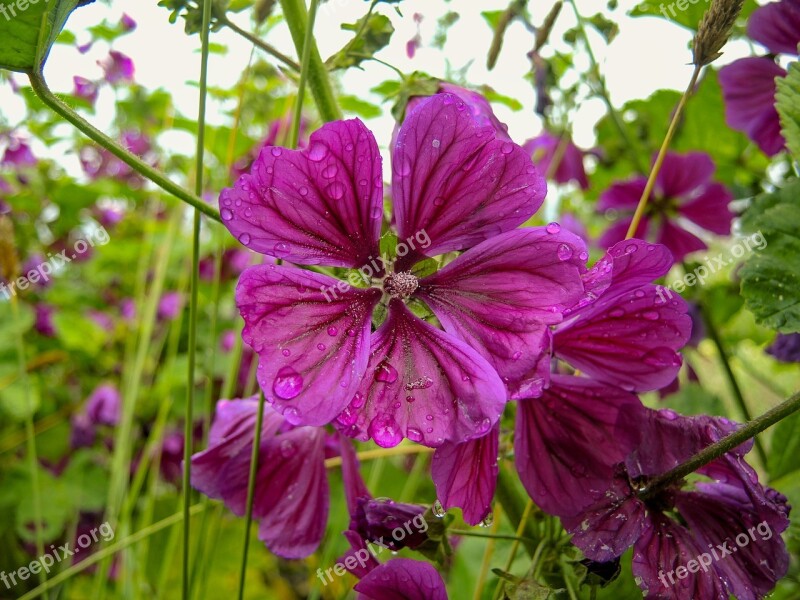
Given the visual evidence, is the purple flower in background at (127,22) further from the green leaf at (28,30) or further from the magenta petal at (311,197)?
the magenta petal at (311,197)

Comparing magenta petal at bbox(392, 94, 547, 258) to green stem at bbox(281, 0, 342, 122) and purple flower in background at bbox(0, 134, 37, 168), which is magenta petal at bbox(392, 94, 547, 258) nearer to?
green stem at bbox(281, 0, 342, 122)

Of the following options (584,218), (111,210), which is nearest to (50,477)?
(111,210)

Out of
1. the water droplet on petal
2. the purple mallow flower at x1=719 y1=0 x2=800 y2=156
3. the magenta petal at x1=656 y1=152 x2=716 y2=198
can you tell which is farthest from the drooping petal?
the water droplet on petal

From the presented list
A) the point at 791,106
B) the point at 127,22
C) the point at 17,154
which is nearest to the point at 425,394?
the point at 791,106

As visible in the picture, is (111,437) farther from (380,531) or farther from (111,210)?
(380,531)

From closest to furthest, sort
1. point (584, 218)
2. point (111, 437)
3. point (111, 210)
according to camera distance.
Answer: point (111, 437)
point (111, 210)
point (584, 218)

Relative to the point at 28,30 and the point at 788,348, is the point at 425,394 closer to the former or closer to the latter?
the point at 28,30
